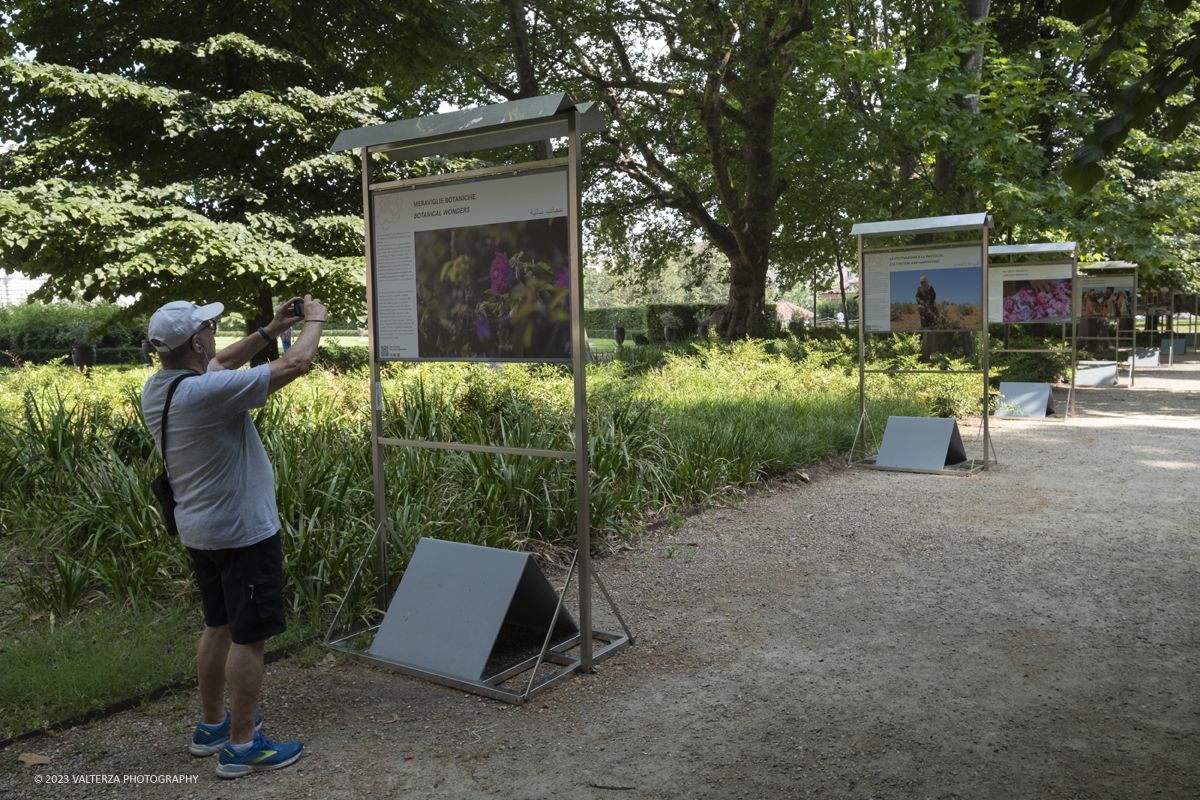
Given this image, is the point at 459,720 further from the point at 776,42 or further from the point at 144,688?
the point at 776,42

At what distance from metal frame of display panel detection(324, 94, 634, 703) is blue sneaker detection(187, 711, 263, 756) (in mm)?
972

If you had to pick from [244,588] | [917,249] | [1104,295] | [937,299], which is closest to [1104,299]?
[1104,295]

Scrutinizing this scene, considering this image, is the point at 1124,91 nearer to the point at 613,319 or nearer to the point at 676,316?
the point at 676,316

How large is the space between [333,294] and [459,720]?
10625 millimetres

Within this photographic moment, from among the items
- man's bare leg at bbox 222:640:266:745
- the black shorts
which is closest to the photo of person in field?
the black shorts

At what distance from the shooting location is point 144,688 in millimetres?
3850

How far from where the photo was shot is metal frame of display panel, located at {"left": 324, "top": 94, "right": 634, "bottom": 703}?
388 centimetres

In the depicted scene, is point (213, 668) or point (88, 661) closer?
point (213, 668)

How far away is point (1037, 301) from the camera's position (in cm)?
1371

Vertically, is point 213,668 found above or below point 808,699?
above

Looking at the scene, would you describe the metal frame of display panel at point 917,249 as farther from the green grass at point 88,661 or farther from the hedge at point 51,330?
the hedge at point 51,330

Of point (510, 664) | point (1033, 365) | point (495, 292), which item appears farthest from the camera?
point (1033, 365)

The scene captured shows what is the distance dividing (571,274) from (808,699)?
2.17 metres

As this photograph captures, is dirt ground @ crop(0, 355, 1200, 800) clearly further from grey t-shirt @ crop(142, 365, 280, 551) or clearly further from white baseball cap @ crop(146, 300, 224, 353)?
white baseball cap @ crop(146, 300, 224, 353)
